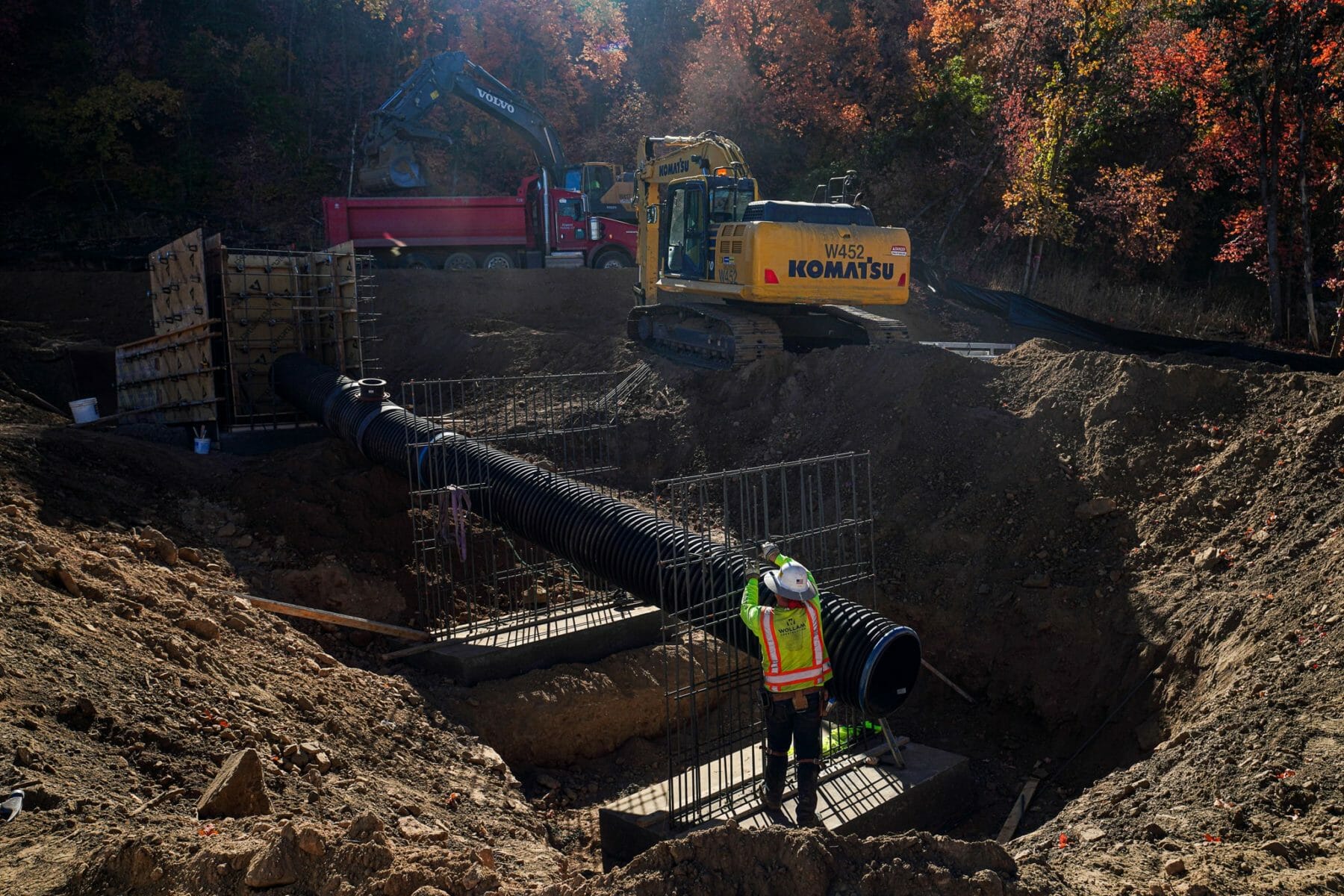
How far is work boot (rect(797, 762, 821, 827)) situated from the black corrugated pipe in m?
0.47

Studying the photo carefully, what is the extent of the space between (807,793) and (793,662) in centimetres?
97

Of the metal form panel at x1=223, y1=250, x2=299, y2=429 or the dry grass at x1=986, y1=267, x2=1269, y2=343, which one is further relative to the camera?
the dry grass at x1=986, y1=267, x2=1269, y2=343

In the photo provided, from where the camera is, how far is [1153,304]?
20.1 m

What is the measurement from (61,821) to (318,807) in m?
1.30

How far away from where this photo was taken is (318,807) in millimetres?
5523

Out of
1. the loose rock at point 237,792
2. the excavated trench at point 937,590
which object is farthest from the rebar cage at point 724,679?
the loose rock at point 237,792

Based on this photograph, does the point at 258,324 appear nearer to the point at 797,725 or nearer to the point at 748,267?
the point at 748,267

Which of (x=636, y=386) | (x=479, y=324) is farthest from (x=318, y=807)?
(x=479, y=324)

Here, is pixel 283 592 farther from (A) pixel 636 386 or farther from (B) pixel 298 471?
(A) pixel 636 386

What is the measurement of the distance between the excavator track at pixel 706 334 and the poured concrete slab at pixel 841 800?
7.82 meters

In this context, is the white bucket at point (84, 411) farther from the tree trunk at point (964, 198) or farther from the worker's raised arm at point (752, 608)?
the tree trunk at point (964, 198)

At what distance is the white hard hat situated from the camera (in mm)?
5785

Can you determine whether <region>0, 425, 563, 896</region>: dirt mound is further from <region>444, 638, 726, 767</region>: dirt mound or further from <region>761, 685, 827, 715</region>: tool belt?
<region>761, 685, 827, 715</region>: tool belt

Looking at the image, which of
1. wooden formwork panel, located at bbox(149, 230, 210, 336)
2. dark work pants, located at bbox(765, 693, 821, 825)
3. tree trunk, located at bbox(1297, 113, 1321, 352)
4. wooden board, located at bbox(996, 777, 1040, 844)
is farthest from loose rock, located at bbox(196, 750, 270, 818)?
tree trunk, located at bbox(1297, 113, 1321, 352)
